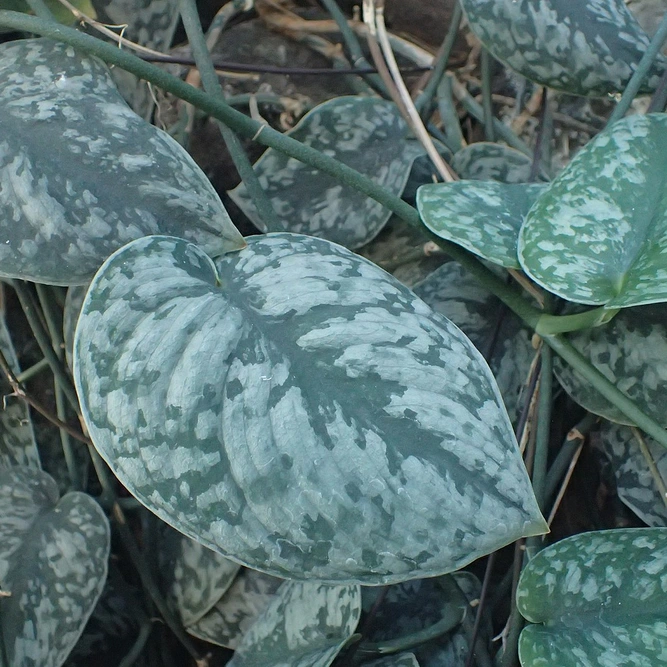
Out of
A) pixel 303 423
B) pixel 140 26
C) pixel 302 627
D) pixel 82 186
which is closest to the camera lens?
pixel 303 423

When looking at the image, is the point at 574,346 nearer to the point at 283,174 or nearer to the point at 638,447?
the point at 638,447

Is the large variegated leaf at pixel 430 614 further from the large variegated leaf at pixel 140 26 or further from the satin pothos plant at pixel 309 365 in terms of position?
the large variegated leaf at pixel 140 26

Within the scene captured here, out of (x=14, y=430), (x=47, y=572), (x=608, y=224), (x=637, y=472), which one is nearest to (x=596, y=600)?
(x=637, y=472)

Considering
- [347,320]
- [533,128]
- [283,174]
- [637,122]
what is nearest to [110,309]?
[347,320]

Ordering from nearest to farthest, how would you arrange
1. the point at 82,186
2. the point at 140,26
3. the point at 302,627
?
the point at 82,186 → the point at 302,627 → the point at 140,26

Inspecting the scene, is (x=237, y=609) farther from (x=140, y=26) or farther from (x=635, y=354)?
(x=140, y=26)

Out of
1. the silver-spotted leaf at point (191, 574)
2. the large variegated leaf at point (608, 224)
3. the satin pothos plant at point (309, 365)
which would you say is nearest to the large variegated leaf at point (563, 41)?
the satin pothos plant at point (309, 365)
